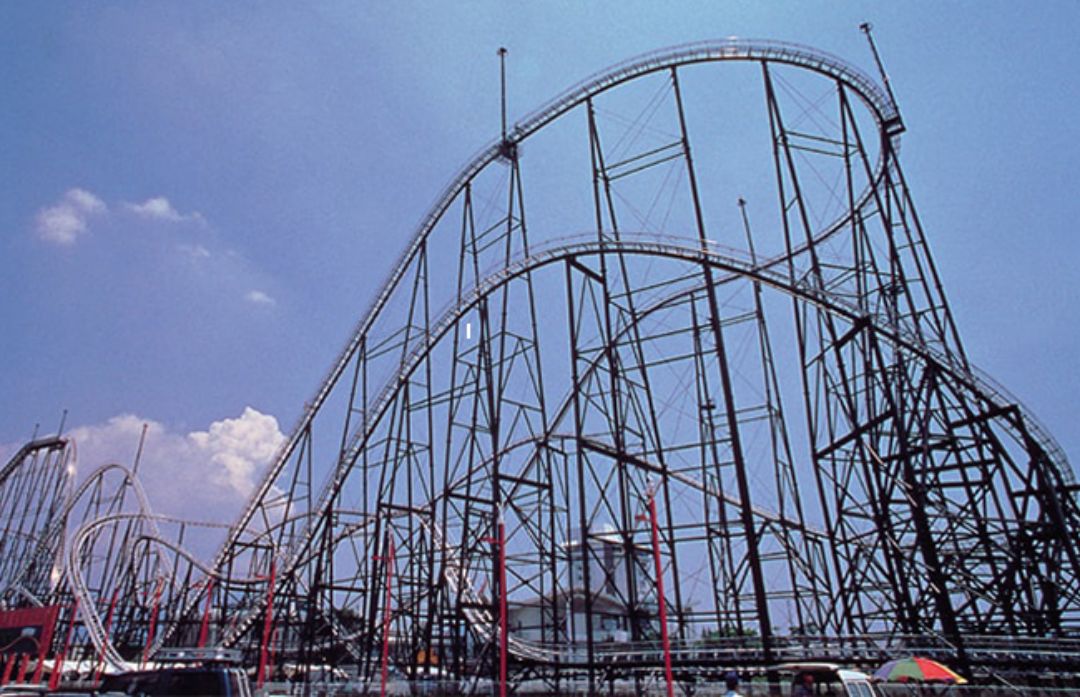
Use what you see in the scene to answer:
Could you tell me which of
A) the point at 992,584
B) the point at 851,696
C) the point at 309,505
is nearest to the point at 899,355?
the point at 992,584

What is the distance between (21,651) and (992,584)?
30142 mm

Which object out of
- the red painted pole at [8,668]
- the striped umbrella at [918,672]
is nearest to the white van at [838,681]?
the striped umbrella at [918,672]

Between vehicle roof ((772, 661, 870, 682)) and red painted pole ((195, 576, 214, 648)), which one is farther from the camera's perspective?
red painted pole ((195, 576, 214, 648))

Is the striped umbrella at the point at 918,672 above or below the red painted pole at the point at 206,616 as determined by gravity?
below

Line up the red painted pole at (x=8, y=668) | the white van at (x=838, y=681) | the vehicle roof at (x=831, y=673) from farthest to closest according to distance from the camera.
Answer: the red painted pole at (x=8, y=668)
the vehicle roof at (x=831, y=673)
the white van at (x=838, y=681)

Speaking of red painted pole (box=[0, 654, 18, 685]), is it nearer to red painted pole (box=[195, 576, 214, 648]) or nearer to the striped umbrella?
red painted pole (box=[195, 576, 214, 648])

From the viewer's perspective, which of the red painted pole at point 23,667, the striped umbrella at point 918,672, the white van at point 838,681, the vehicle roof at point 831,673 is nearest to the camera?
the white van at point 838,681

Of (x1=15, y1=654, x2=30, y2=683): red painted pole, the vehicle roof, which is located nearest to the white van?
the vehicle roof

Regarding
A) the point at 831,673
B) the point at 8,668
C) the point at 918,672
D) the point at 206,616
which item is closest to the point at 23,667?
the point at 8,668

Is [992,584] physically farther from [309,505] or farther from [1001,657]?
[309,505]

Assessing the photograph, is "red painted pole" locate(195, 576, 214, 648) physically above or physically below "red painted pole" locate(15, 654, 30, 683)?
above

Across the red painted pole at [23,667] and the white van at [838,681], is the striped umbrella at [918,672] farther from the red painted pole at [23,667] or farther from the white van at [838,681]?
the red painted pole at [23,667]

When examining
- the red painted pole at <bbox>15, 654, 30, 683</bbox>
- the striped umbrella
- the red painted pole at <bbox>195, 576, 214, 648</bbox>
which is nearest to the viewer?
the striped umbrella

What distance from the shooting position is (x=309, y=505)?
25078 millimetres
